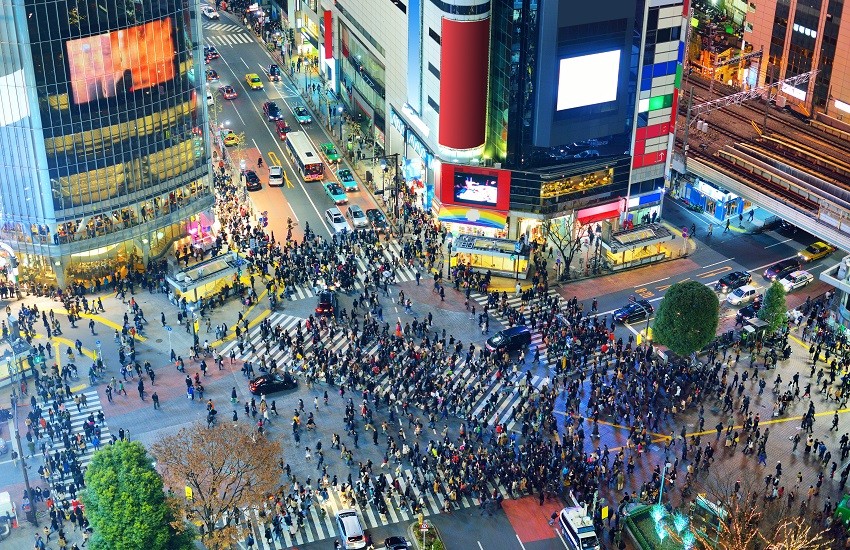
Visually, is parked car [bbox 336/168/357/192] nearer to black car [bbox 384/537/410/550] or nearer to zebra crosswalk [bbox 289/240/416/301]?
zebra crosswalk [bbox 289/240/416/301]

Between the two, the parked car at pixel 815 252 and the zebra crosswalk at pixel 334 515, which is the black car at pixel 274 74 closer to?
the parked car at pixel 815 252

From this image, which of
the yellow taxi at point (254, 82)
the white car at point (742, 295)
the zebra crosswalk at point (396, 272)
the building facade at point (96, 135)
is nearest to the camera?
the building facade at point (96, 135)

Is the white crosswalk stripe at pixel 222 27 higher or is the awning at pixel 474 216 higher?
the awning at pixel 474 216

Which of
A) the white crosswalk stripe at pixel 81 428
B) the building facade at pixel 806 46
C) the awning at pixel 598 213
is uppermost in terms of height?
the building facade at pixel 806 46

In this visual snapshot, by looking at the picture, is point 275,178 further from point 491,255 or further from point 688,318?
point 688,318

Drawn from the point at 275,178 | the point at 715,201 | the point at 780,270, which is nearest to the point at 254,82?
the point at 275,178

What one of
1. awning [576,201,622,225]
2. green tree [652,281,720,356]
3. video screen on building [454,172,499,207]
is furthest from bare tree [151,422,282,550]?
awning [576,201,622,225]

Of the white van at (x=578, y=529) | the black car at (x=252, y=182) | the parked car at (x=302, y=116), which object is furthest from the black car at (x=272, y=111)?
the white van at (x=578, y=529)
